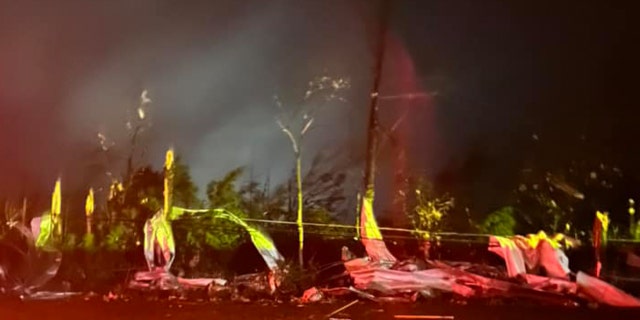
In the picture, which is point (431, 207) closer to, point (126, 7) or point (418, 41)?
point (418, 41)

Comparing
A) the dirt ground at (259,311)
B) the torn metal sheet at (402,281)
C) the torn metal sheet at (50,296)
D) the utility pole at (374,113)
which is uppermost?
the utility pole at (374,113)

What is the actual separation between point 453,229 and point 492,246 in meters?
0.09

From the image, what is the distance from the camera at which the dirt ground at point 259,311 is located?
4.81 feet

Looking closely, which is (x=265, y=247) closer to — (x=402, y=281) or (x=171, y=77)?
(x=402, y=281)

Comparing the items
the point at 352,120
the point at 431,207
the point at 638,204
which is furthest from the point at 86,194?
the point at 638,204

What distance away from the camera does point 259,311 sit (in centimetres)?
147

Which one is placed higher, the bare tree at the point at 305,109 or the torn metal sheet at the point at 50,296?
the bare tree at the point at 305,109

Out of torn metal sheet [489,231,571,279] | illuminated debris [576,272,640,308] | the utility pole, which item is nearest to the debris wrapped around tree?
the utility pole

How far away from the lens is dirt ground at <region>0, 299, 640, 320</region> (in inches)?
57.7

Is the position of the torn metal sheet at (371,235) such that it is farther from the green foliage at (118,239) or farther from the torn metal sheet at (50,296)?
the torn metal sheet at (50,296)

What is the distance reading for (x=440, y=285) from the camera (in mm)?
1492

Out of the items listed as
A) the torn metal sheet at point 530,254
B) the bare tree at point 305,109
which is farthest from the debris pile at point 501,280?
the bare tree at point 305,109

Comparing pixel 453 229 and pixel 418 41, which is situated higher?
pixel 418 41

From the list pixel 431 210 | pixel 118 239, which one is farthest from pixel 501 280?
pixel 118 239
